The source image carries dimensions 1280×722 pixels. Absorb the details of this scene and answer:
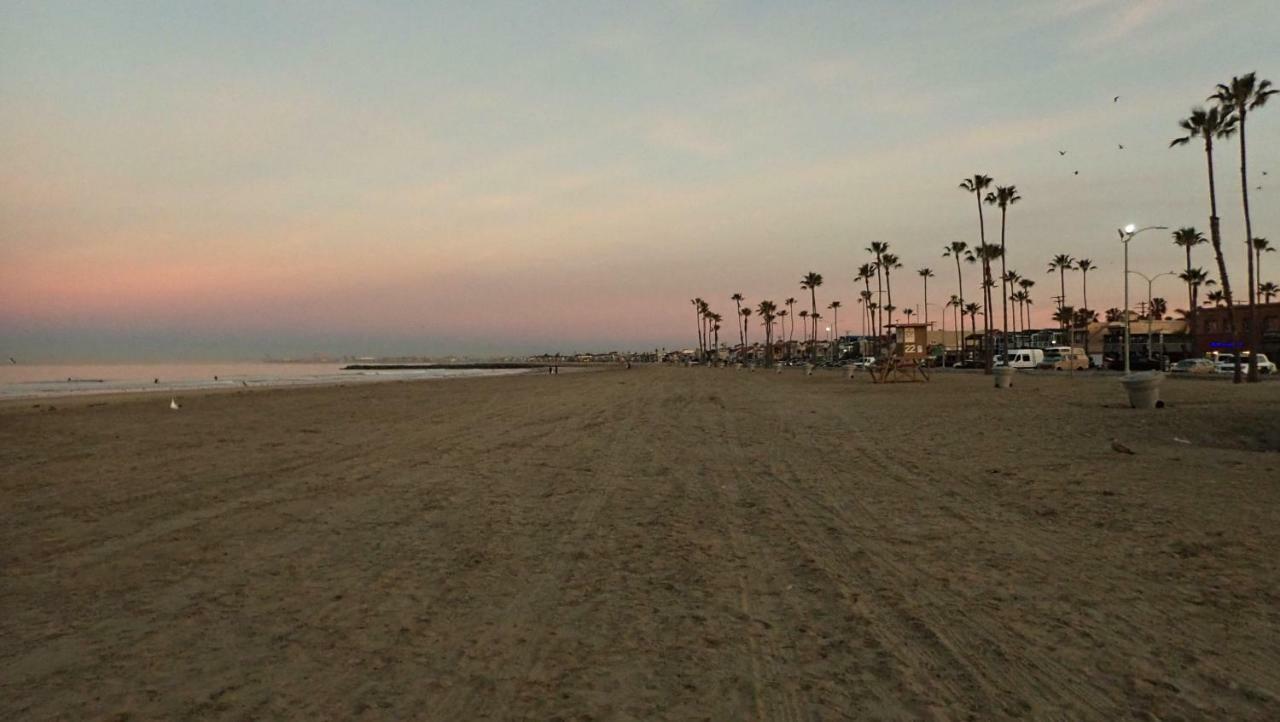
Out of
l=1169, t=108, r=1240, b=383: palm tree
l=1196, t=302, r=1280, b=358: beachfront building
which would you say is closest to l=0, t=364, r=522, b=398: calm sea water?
l=1169, t=108, r=1240, b=383: palm tree

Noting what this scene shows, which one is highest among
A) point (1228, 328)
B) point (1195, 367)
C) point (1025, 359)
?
point (1228, 328)

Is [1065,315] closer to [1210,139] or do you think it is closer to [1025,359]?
[1025,359]

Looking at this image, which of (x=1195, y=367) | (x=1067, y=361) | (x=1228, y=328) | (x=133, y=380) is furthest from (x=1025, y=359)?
(x=133, y=380)

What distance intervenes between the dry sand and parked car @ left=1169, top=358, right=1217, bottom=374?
137 feet

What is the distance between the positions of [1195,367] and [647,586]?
54462mm

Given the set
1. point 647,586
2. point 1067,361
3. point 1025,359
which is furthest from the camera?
point 1025,359

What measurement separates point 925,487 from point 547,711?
22.8 feet

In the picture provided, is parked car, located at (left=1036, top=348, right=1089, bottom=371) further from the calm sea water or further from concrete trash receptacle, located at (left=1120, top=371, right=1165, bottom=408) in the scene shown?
the calm sea water

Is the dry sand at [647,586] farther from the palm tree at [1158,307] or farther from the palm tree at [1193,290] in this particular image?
the palm tree at [1158,307]

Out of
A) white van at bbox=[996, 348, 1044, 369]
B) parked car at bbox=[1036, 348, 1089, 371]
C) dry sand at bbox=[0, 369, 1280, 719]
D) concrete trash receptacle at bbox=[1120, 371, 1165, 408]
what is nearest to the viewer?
dry sand at bbox=[0, 369, 1280, 719]

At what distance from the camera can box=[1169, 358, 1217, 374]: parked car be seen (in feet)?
148

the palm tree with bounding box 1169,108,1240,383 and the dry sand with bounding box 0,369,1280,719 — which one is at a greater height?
the palm tree with bounding box 1169,108,1240,383

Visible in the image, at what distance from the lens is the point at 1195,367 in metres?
46.3

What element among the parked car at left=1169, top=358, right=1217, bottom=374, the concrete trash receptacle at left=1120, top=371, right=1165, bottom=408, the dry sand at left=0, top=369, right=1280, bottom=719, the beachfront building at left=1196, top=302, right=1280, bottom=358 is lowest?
the parked car at left=1169, top=358, right=1217, bottom=374
